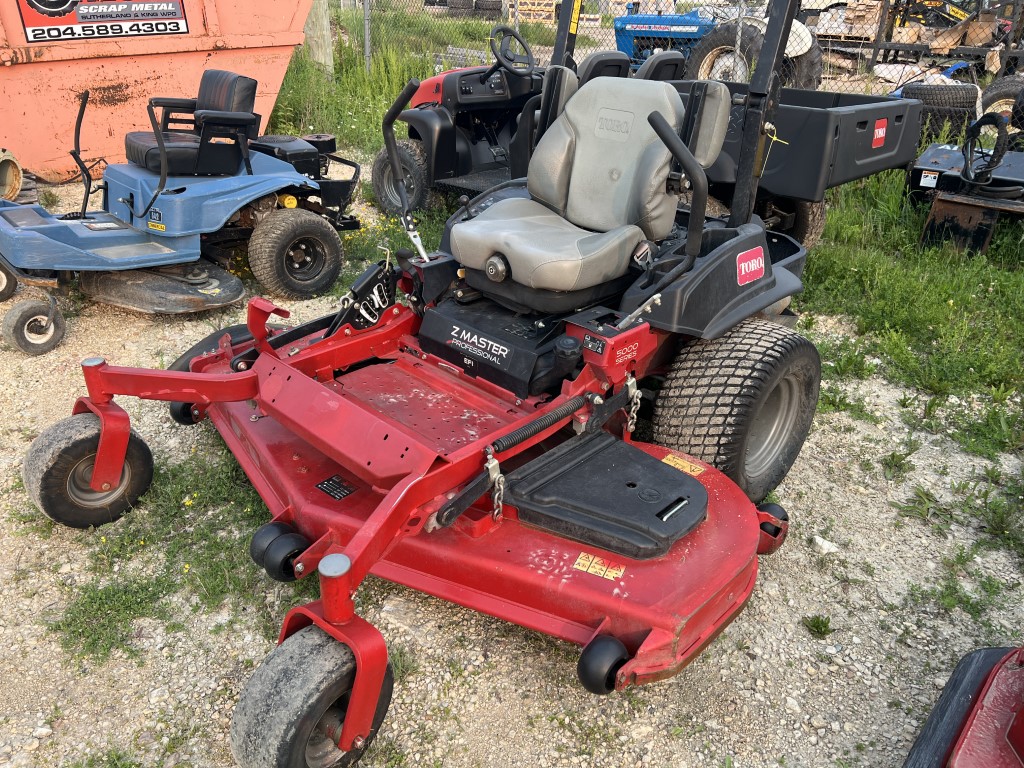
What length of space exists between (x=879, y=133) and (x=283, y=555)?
4.08 metres

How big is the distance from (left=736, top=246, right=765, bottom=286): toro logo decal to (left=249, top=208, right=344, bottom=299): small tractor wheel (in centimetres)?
279

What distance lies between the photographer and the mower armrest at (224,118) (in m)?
4.59

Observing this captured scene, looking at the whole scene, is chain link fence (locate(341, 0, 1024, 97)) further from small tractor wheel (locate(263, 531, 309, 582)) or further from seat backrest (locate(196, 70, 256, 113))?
small tractor wheel (locate(263, 531, 309, 582))

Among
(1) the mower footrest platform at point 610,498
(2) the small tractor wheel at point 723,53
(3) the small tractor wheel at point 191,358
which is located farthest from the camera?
(2) the small tractor wheel at point 723,53

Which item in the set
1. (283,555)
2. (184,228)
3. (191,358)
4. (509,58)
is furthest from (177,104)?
(283,555)

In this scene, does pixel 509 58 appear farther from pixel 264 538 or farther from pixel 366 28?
pixel 264 538

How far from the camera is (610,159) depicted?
326cm

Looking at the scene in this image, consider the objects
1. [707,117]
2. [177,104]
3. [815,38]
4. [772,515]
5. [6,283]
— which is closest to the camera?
[772,515]

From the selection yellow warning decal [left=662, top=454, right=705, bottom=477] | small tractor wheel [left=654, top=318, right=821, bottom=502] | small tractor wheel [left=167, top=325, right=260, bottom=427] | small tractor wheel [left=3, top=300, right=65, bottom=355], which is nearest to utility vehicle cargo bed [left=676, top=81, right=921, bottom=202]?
small tractor wheel [left=654, top=318, right=821, bottom=502]

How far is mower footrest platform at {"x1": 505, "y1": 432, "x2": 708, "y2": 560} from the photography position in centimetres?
238

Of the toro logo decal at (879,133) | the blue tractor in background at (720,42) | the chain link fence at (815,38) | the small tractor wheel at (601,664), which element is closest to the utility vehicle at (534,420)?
the small tractor wheel at (601,664)

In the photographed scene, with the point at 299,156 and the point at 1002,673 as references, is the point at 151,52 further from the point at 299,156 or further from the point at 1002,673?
the point at 1002,673

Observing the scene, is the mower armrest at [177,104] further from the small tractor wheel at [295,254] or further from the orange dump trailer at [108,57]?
the orange dump trailer at [108,57]

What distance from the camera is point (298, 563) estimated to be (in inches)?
92.0
